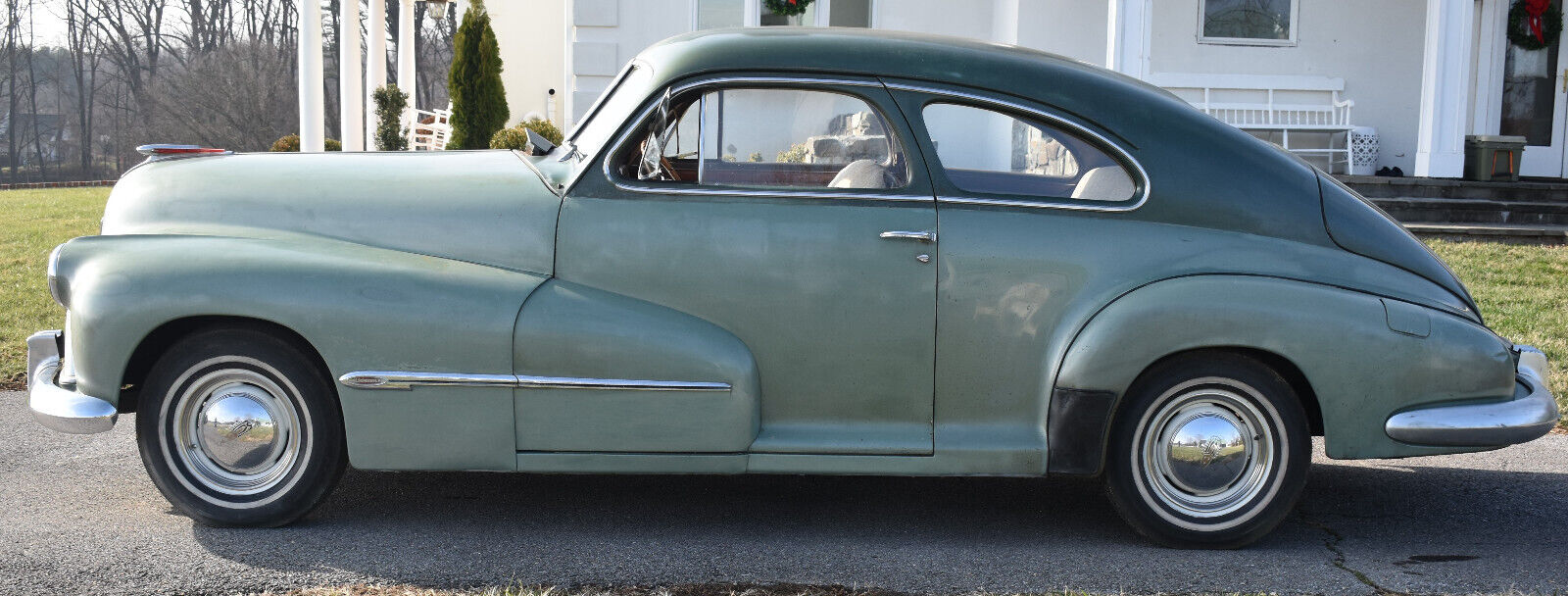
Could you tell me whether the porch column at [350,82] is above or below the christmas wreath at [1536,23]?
below

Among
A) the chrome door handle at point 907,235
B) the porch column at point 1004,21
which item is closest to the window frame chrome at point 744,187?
the chrome door handle at point 907,235

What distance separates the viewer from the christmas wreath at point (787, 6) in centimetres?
1331

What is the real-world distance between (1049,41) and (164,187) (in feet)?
36.9

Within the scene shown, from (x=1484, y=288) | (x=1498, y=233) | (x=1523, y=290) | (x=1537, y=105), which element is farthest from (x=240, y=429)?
(x=1537, y=105)

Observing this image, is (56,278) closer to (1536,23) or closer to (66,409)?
(66,409)

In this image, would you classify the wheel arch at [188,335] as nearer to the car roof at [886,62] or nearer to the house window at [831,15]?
the car roof at [886,62]

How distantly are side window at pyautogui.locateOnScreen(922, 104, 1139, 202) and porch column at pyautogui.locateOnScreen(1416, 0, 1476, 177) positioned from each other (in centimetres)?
987

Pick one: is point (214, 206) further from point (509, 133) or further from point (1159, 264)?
point (509, 133)

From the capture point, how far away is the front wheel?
3.91 meters

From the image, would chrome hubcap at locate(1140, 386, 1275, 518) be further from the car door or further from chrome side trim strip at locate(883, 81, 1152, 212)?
the car door

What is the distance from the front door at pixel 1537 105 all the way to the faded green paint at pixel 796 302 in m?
12.0

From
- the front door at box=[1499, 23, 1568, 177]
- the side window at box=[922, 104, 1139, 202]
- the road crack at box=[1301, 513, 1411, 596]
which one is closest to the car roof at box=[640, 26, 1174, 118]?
the side window at box=[922, 104, 1139, 202]

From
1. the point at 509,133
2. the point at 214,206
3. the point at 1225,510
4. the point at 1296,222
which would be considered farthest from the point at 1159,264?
the point at 509,133

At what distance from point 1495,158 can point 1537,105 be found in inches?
89.3
